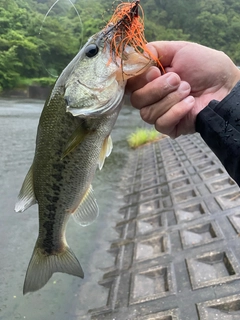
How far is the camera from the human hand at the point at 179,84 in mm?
1786

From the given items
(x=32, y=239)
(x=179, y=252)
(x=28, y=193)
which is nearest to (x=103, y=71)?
(x=28, y=193)

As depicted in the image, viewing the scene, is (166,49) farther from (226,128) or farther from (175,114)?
(226,128)

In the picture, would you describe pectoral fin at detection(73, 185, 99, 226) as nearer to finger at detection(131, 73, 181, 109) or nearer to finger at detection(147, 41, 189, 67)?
finger at detection(131, 73, 181, 109)

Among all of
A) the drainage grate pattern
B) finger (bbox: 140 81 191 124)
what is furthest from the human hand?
the drainage grate pattern

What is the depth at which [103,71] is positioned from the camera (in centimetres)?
166

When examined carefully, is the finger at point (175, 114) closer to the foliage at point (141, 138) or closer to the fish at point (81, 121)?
the fish at point (81, 121)

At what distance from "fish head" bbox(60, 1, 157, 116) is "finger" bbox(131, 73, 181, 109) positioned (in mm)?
106

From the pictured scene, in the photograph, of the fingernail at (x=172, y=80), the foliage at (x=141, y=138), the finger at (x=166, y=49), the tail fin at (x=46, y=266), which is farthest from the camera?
the foliage at (x=141, y=138)

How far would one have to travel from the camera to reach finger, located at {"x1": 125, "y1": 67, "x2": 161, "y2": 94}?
5.75ft

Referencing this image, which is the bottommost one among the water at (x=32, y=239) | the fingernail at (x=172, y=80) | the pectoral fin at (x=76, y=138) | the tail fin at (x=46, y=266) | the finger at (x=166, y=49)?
the water at (x=32, y=239)

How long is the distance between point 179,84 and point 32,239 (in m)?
3.34

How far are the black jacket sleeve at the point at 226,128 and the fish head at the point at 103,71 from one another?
0.42 m

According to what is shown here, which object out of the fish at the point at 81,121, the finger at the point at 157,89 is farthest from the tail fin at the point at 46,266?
the finger at the point at 157,89

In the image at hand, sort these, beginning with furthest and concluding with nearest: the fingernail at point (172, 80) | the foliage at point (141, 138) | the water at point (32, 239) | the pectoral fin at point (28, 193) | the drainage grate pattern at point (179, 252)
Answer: the foliage at point (141, 138) → the water at point (32, 239) → the drainage grate pattern at point (179, 252) → the pectoral fin at point (28, 193) → the fingernail at point (172, 80)
